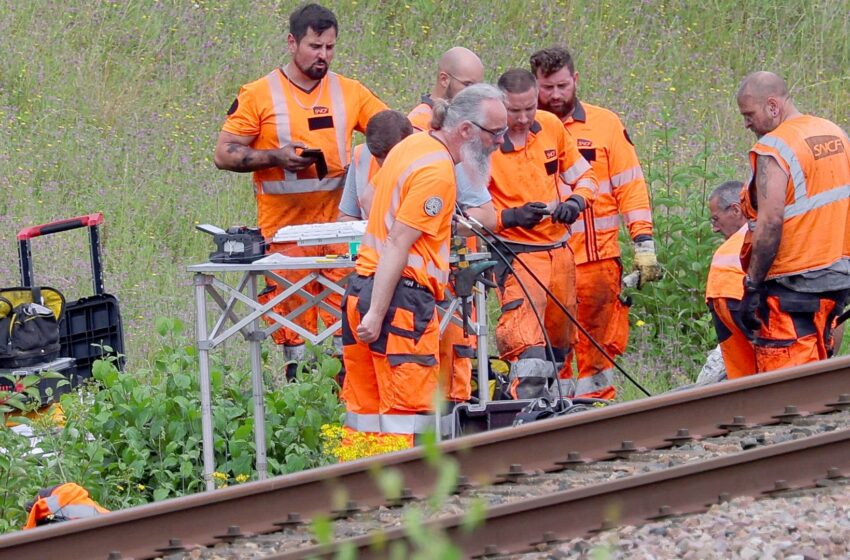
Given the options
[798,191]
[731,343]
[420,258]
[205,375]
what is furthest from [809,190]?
[205,375]

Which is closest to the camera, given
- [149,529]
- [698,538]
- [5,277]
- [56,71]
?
[698,538]

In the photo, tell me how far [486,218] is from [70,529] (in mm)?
3062

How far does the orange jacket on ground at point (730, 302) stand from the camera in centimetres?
715

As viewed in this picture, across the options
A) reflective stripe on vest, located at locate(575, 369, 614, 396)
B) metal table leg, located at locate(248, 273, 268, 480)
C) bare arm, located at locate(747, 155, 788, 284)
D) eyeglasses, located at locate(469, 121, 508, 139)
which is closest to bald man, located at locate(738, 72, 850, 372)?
bare arm, located at locate(747, 155, 788, 284)

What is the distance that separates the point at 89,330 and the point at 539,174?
2.70 metres

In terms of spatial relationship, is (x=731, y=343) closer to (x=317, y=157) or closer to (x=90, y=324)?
(x=317, y=157)

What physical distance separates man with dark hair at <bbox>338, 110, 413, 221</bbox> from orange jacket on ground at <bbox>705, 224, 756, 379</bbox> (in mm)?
1719

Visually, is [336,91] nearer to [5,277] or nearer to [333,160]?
[333,160]

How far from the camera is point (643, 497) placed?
4828 mm

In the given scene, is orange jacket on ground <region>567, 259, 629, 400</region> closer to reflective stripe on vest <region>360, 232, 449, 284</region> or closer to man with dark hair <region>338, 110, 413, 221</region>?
man with dark hair <region>338, 110, 413, 221</region>

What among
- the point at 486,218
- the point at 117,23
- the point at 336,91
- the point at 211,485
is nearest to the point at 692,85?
the point at 117,23

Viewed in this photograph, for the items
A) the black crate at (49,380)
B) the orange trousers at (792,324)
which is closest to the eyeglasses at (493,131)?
the orange trousers at (792,324)

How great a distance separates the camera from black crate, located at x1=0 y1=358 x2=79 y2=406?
24.3 ft

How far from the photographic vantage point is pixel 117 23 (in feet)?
48.0
